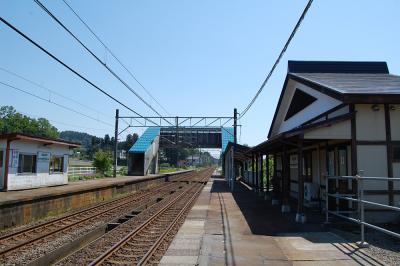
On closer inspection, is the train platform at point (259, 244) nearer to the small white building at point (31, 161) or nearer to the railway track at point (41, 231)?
the railway track at point (41, 231)

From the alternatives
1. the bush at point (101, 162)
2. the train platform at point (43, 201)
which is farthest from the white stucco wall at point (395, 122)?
the bush at point (101, 162)

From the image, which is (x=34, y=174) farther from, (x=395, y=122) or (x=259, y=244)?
(x=395, y=122)

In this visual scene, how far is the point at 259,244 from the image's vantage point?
334 inches

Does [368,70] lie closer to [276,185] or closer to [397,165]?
[276,185]

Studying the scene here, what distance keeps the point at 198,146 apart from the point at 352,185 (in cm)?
4093

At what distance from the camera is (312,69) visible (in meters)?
20.9

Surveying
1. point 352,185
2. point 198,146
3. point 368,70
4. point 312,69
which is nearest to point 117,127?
point 198,146

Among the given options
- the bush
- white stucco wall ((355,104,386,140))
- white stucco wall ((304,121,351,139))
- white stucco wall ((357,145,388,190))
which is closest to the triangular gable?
white stucco wall ((355,104,386,140))

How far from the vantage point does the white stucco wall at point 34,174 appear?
1817 centimetres

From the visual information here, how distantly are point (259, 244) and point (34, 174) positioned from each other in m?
15.2

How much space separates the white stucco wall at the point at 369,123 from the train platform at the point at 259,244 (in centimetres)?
294

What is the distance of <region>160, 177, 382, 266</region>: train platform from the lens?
23.5ft

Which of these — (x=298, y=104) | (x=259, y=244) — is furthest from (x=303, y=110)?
(x=259, y=244)

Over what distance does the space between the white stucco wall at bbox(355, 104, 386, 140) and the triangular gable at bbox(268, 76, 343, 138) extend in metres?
0.90
